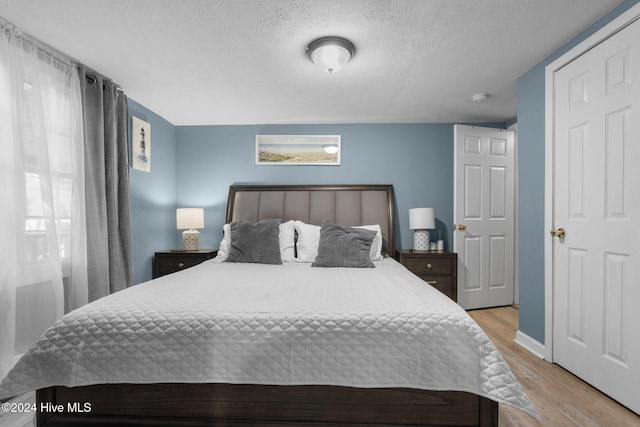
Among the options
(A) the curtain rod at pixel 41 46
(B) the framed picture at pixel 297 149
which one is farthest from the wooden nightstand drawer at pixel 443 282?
(A) the curtain rod at pixel 41 46

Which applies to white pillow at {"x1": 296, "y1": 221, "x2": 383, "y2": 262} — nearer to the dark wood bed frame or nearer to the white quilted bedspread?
the white quilted bedspread

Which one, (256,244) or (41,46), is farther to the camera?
(256,244)

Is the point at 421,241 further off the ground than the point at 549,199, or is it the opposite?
the point at 549,199

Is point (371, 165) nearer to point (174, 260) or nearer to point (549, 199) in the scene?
point (549, 199)

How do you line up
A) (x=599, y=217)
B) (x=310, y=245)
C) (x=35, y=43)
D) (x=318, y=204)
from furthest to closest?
(x=318, y=204) → (x=310, y=245) → (x=35, y=43) → (x=599, y=217)

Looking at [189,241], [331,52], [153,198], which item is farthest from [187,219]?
[331,52]

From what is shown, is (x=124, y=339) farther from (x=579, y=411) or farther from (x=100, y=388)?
(x=579, y=411)

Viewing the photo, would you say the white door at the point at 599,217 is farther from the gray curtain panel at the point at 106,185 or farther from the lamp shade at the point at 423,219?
the gray curtain panel at the point at 106,185

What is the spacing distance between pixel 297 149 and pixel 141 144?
173cm

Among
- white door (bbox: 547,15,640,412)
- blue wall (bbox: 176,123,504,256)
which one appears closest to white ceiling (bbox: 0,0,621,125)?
white door (bbox: 547,15,640,412)

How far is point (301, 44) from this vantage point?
2135mm

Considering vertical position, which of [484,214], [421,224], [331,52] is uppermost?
[331,52]

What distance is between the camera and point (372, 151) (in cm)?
392

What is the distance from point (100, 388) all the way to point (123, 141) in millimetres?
2253
